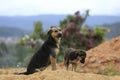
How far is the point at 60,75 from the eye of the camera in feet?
32.0

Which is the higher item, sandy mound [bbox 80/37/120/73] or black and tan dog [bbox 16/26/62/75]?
black and tan dog [bbox 16/26/62/75]

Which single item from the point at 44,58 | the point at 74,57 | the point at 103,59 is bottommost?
the point at 103,59

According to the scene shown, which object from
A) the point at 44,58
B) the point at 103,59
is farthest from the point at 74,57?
the point at 103,59

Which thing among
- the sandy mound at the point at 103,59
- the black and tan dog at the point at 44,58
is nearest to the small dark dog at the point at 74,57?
the black and tan dog at the point at 44,58

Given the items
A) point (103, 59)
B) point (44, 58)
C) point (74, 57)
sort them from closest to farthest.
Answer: point (44, 58) < point (74, 57) < point (103, 59)

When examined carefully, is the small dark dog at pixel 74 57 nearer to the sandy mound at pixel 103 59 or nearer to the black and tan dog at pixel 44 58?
the black and tan dog at pixel 44 58

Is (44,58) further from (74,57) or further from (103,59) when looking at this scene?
(103,59)

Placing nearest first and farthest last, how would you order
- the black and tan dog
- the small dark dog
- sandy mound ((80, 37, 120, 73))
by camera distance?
1. the black and tan dog
2. the small dark dog
3. sandy mound ((80, 37, 120, 73))

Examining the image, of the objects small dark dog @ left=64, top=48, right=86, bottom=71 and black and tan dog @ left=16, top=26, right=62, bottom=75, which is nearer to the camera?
black and tan dog @ left=16, top=26, right=62, bottom=75

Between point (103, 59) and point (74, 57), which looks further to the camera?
point (103, 59)

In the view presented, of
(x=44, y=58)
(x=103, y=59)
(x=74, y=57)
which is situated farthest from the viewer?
(x=103, y=59)

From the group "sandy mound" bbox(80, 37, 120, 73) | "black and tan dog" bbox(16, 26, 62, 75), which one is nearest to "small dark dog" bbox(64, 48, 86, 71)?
"black and tan dog" bbox(16, 26, 62, 75)

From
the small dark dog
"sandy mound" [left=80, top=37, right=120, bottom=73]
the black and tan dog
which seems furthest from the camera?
"sandy mound" [left=80, top=37, right=120, bottom=73]

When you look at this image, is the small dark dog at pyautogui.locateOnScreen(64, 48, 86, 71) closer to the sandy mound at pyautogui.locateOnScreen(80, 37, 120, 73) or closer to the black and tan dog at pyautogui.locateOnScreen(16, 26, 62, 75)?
the black and tan dog at pyautogui.locateOnScreen(16, 26, 62, 75)
